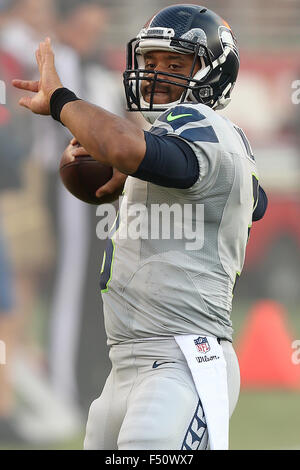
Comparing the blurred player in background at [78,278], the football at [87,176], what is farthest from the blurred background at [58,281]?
the football at [87,176]

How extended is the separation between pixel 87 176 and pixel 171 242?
65 centimetres

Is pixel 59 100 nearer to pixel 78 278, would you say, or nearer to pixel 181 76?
pixel 181 76

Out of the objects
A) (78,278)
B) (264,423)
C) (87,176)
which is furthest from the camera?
(78,278)

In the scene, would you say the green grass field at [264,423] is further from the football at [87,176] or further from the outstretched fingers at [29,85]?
the outstretched fingers at [29,85]

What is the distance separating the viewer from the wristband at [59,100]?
226cm

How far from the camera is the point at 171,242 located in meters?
2.38

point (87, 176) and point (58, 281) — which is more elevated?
point (87, 176)

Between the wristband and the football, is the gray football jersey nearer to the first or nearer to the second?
the wristband

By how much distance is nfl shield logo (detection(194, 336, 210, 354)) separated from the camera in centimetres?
234

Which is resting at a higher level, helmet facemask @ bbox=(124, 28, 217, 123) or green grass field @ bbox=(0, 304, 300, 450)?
helmet facemask @ bbox=(124, 28, 217, 123)

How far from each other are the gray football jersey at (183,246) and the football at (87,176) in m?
0.47

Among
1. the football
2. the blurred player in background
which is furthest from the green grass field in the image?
the football

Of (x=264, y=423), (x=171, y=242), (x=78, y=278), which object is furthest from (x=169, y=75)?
(x=264, y=423)

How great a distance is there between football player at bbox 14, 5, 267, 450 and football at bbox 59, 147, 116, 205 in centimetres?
37
